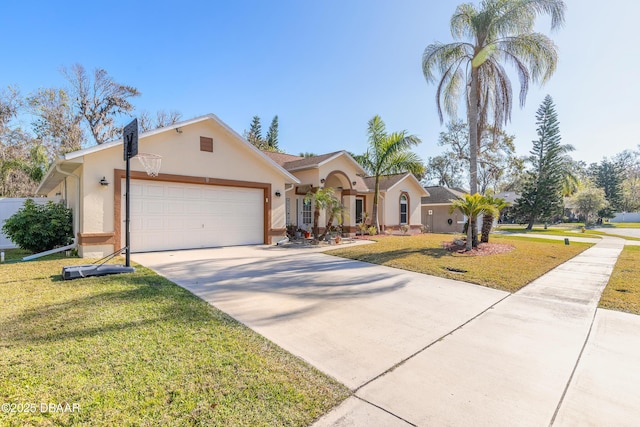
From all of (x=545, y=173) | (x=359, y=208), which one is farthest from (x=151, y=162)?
(x=545, y=173)

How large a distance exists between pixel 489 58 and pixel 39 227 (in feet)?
59.3

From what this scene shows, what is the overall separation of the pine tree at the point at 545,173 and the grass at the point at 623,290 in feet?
92.2

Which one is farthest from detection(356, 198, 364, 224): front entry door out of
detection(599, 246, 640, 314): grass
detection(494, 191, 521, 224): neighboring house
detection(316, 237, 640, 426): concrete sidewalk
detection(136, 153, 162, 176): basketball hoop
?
detection(494, 191, 521, 224): neighboring house

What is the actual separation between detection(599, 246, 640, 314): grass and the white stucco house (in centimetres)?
1090

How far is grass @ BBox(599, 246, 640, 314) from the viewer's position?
5637 mm

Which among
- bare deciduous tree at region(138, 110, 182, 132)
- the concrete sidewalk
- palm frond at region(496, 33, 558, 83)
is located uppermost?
bare deciduous tree at region(138, 110, 182, 132)

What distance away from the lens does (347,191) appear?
1822 cm

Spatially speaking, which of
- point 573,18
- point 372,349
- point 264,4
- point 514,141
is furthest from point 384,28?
point 514,141

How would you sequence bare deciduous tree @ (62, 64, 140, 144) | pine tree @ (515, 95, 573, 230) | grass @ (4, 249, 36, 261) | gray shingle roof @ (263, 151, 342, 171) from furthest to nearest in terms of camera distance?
pine tree @ (515, 95, 573, 230) < bare deciduous tree @ (62, 64, 140, 144) < gray shingle roof @ (263, 151, 342, 171) < grass @ (4, 249, 36, 261)

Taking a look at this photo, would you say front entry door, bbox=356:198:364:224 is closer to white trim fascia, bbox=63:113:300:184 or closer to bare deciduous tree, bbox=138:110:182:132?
white trim fascia, bbox=63:113:300:184

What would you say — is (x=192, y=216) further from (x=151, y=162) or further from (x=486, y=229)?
(x=486, y=229)

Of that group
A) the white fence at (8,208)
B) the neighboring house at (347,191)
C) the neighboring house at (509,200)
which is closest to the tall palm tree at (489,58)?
the neighboring house at (347,191)

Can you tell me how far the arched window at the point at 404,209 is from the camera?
2289 centimetres

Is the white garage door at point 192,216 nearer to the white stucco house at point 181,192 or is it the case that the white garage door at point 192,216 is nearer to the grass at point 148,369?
the white stucco house at point 181,192
